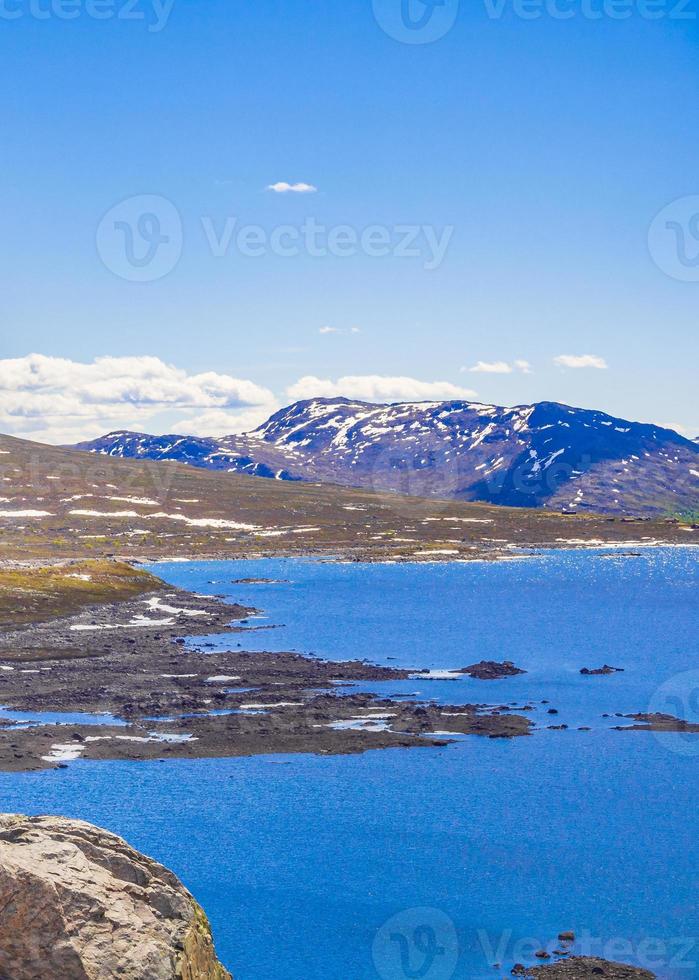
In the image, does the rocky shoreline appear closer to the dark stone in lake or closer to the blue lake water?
the dark stone in lake

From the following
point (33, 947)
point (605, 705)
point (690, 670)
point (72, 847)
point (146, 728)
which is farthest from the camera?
point (690, 670)

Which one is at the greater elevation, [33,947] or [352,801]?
[33,947]

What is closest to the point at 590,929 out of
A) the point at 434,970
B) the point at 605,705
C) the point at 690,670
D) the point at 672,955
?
the point at 672,955

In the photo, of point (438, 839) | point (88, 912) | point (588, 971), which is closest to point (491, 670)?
point (438, 839)

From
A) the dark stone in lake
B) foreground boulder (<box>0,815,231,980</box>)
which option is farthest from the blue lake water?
foreground boulder (<box>0,815,231,980</box>)

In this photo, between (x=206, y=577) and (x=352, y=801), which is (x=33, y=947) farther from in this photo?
(x=206, y=577)

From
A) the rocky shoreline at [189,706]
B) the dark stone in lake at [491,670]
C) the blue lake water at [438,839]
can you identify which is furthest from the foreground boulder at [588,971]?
the dark stone in lake at [491,670]

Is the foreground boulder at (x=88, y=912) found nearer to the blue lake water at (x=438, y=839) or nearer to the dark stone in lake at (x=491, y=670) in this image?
the blue lake water at (x=438, y=839)
